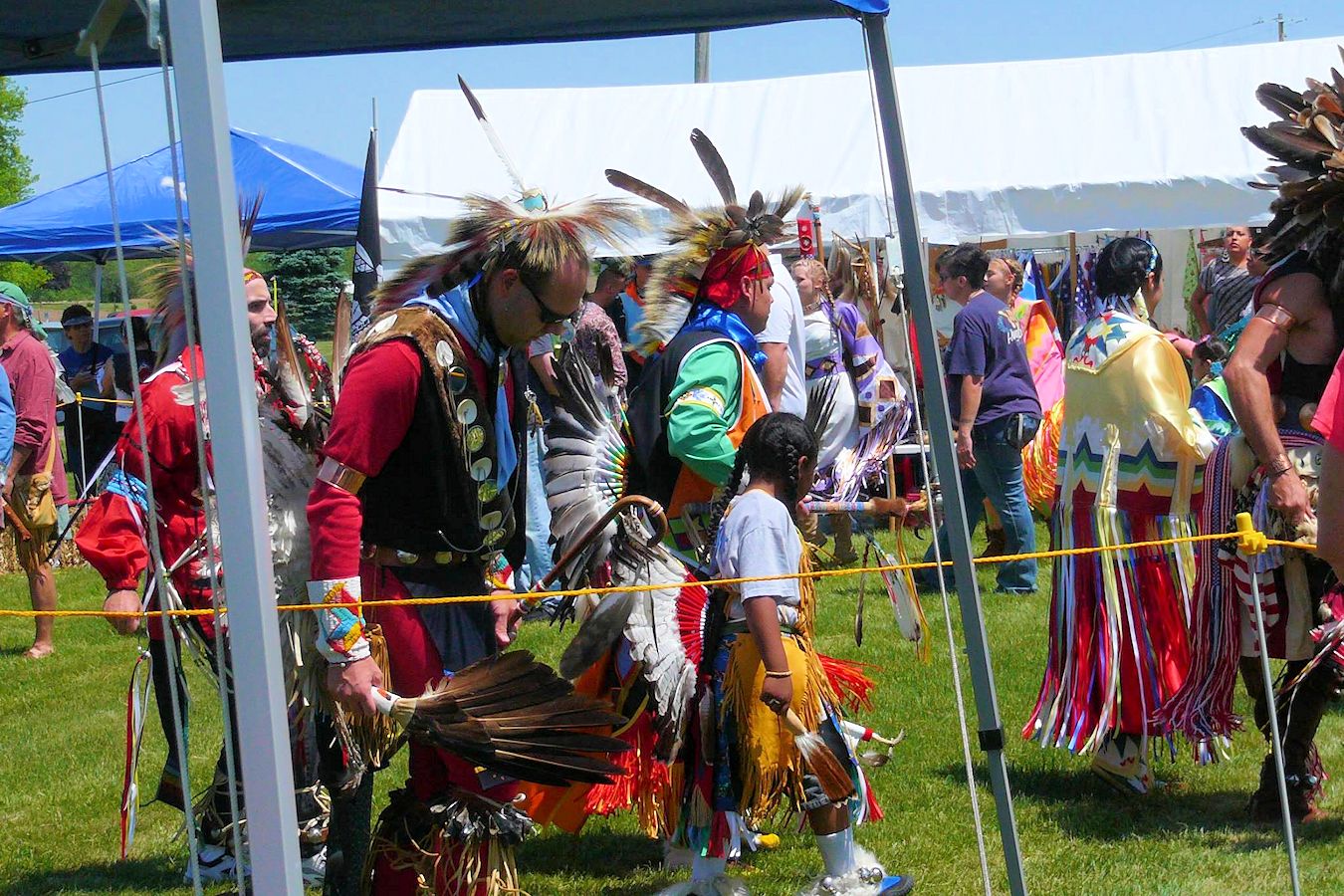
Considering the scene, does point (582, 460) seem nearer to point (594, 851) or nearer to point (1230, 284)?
point (594, 851)

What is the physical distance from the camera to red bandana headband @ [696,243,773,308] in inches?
148

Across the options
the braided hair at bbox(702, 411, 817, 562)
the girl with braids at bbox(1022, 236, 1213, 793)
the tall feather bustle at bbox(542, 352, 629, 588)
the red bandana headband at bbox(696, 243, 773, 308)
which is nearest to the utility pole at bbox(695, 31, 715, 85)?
the girl with braids at bbox(1022, 236, 1213, 793)

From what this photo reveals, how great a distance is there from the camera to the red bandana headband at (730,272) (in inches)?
148

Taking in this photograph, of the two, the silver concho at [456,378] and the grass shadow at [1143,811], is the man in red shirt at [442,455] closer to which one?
the silver concho at [456,378]

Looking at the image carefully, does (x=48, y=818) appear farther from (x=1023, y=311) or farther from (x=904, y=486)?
(x=1023, y=311)

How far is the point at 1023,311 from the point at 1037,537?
4.36ft

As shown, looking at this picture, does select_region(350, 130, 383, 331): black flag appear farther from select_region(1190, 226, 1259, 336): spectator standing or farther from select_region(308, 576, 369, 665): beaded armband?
select_region(1190, 226, 1259, 336): spectator standing

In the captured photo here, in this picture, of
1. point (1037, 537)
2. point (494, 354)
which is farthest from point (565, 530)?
point (1037, 537)

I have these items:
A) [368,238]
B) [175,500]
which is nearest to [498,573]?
[175,500]

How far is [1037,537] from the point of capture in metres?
8.37

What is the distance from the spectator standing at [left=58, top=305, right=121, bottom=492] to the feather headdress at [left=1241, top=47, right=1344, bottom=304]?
801 centimetres

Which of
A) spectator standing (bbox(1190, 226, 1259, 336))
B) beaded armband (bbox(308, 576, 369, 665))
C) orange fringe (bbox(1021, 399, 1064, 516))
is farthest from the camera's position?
orange fringe (bbox(1021, 399, 1064, 516))

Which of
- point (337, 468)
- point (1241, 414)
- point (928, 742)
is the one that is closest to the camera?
point (337, 468)

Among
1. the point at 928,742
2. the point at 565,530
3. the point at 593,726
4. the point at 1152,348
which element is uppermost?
the point at 1152,348
